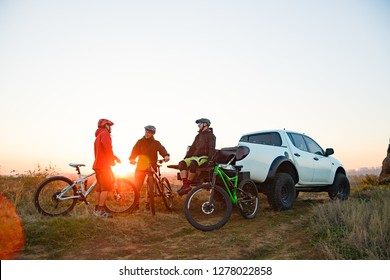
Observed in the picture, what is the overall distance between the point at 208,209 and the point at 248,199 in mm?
1558

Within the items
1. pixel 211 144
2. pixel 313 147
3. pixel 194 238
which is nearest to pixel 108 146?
pixel 211 144

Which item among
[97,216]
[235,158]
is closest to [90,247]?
[97,216]

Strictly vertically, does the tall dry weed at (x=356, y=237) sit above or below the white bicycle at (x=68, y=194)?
below

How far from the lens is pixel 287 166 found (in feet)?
26.2

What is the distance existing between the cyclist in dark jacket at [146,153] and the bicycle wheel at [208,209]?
1296 mm

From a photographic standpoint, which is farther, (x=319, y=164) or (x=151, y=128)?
(x=319, y=164)

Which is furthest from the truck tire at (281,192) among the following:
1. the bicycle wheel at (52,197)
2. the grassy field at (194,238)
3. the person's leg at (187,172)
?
the bicycle wheel at (52,197)

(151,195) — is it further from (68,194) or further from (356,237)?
(356,237)

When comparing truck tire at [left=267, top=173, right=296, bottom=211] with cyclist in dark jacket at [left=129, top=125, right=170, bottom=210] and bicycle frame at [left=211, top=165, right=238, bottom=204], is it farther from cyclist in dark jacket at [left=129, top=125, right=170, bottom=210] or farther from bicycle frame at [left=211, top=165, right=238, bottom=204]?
cyclist in dark jacket at [left=129, top=125, right=170, bottom=210]

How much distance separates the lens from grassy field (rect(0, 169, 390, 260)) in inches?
170

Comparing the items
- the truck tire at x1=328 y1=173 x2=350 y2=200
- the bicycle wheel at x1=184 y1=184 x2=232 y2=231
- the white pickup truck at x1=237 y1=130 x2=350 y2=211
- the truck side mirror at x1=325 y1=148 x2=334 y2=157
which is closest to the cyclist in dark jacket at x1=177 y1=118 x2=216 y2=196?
the bicycle wheel at x1=184 y1=184 x2=232 y2=231

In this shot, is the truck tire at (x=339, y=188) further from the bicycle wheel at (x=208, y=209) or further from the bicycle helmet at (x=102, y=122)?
the bicycle helmet at (x=102, y=122)

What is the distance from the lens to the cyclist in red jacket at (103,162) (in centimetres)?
684
